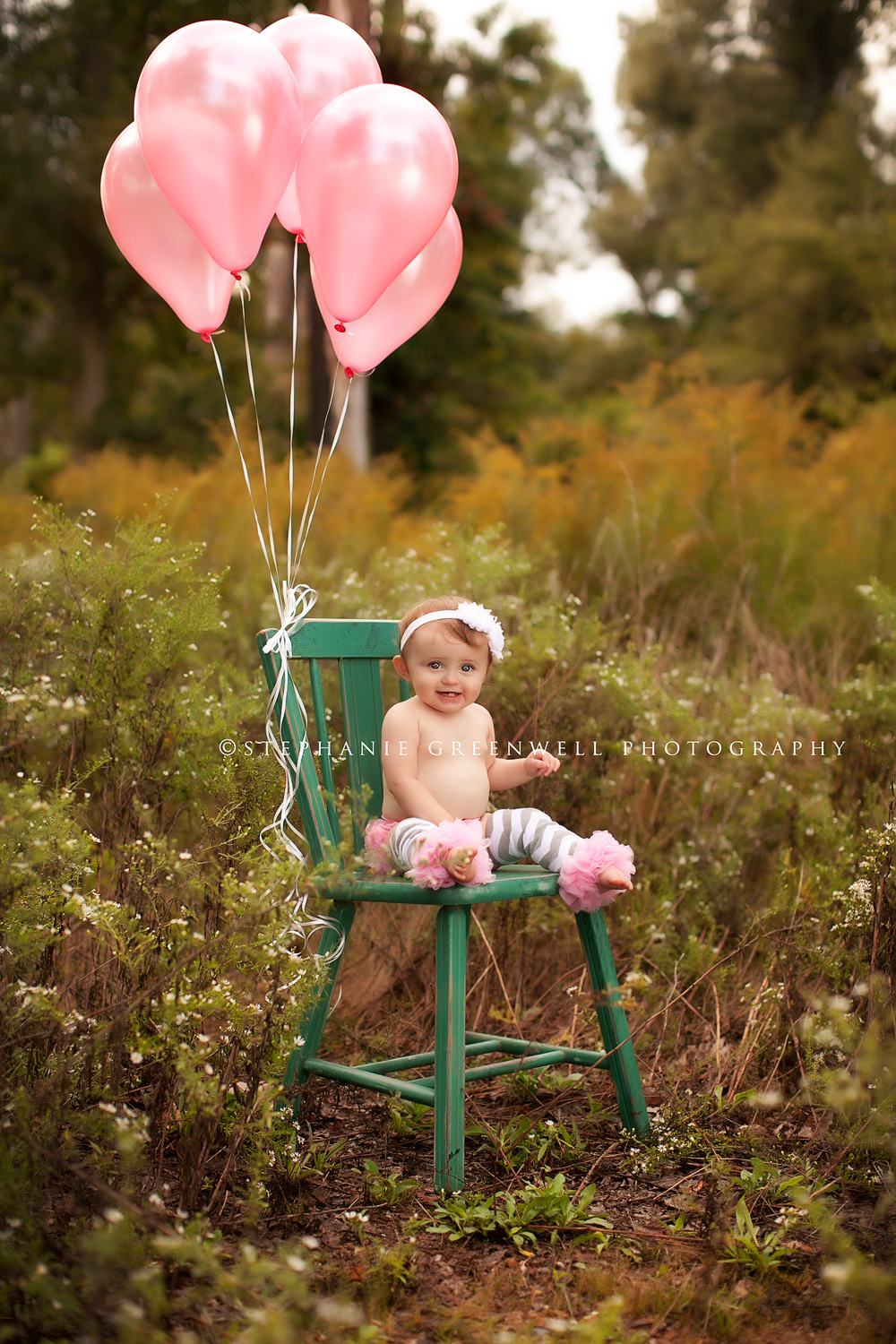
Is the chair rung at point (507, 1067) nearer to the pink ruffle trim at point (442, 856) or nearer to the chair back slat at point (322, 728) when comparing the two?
the pink ruffle trim at point (442, 856)

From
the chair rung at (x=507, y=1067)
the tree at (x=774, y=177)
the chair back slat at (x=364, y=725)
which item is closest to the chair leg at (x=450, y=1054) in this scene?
the chair rung at (x=507, y=1067)

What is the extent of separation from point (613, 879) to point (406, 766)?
1.68 ft

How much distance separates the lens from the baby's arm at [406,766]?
227cm

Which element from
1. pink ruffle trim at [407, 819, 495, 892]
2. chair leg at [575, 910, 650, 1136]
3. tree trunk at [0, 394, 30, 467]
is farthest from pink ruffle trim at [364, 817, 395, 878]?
tree trunk at [0, 394, 30, 467]

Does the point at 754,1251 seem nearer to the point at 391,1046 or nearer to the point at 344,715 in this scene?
the point at 391,1046

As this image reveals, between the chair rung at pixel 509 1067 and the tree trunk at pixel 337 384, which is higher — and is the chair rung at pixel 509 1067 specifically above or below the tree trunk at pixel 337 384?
below

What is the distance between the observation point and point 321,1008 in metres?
2.37

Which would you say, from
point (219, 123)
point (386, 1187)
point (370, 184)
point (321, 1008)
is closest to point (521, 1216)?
point (386, 1187)

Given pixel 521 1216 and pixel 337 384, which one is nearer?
pixel 521 1216

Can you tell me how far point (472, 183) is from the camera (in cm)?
1159

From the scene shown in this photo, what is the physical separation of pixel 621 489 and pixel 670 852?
283 cm

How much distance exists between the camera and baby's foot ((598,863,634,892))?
2.14m

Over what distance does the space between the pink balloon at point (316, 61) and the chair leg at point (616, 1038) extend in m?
1.95

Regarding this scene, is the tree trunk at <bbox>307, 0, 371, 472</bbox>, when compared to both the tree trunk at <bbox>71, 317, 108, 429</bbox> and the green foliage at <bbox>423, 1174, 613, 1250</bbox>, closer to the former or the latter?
the green foliage at <bbox>423, 1174, 613, 1250</bbox>
